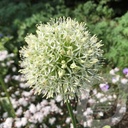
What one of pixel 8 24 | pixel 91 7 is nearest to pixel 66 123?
pixel 91 7

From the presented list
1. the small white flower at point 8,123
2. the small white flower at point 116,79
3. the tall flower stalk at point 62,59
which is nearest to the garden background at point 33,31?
the small white flower at point 8,123

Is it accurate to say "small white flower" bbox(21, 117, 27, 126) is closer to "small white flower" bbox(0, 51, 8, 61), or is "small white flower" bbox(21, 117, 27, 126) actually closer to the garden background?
the garden background

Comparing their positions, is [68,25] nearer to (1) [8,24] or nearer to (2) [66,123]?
(2) [66,123]

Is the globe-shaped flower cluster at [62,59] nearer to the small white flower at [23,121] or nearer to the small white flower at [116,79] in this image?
the small white flower at [23,121]

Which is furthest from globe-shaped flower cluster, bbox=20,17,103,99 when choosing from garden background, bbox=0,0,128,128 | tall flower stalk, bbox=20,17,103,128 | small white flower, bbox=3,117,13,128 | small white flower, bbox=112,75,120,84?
small white flower, bbox=112,75,120,84

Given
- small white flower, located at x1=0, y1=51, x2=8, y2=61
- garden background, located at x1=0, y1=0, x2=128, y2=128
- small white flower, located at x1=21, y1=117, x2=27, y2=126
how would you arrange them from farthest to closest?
small white flower, located at x1=0, y1=51, x2=8, y2=61
garden background, located at x1=0, y1=0, x2=128, y2=128
small white flower, located at x1=21, y1=117, x2=27, y2=126

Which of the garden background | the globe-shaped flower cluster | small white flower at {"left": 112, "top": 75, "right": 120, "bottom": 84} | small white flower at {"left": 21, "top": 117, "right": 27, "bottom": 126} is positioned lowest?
the globe-shaped flower cluster

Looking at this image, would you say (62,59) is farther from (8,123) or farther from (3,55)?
(3,55)
